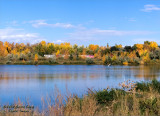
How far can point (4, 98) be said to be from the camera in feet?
43.2

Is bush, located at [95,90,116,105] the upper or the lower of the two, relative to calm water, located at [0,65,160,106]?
upper

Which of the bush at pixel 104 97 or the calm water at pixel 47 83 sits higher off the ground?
the bush at pixel 104 97

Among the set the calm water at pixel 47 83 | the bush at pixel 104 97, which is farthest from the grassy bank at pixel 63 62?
the bush at pixel 104 97

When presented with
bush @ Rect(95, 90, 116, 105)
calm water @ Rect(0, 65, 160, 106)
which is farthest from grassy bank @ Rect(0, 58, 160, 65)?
bush @ Rect(95, 90, 116, 105)

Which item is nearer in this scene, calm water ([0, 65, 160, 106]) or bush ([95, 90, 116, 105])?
bush ([95, 90, 116, 105])

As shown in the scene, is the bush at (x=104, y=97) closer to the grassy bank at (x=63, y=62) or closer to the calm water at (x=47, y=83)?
the calm water at (x=47, y=83)

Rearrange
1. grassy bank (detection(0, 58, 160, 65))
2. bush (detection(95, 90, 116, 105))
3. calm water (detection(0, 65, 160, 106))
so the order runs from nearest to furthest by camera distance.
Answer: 1. bush (detection(95, 90, 116, 105))
2. calm water (detection(0, 65, 160, 106))
3. grassy bank (detection(0, 58, 160, 65))

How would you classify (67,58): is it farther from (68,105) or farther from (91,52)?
(68,105)

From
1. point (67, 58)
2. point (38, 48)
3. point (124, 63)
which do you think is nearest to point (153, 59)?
point (124, 63)

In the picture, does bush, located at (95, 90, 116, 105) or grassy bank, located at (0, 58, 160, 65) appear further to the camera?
grassy bank, located at (0, 58, 160, 65)

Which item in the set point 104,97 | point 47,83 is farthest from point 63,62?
point 104,97

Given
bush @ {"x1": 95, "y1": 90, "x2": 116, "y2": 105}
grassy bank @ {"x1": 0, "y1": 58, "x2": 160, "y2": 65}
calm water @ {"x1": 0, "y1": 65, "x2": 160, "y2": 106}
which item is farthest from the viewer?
grassy bank @ {"x1": 0, "y1": 58, "x2": 160, "y2": 65}

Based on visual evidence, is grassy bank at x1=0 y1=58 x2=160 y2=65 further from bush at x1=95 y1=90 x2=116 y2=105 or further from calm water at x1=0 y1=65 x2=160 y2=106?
bush at x1=95 y1=90 x2=116 y2=105

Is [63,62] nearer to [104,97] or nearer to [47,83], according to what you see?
[47,83]
